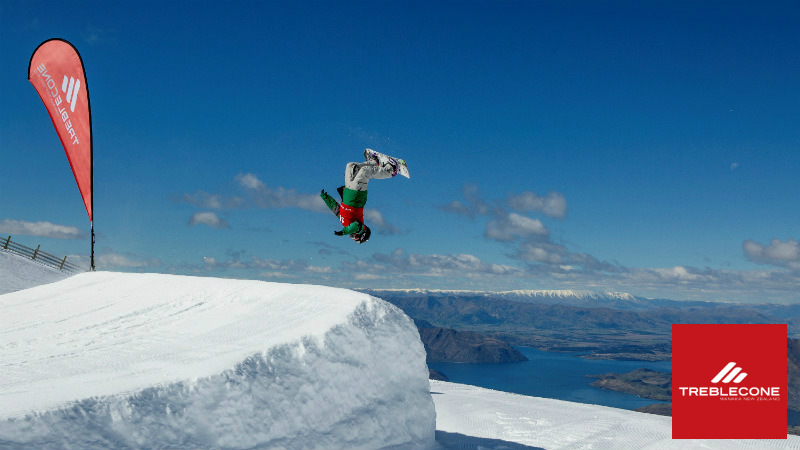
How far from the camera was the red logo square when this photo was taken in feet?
30.6

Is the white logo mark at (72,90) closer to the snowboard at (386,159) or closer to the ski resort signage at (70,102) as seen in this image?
the ski resort signage at (70,102)

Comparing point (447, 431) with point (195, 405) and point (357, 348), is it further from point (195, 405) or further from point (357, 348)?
point (195, 405)

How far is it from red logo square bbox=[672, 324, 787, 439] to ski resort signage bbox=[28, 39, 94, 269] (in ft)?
60.4

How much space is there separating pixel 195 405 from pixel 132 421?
512mm

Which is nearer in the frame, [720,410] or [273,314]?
[273,314]

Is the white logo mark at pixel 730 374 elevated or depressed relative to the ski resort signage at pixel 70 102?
depressed

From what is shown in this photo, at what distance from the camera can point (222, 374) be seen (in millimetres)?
4832

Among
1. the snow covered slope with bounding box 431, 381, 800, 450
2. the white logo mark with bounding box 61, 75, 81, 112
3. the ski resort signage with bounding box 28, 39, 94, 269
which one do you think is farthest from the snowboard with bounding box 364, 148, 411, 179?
the white logo mark with bounding box 61, 75, 81, 112

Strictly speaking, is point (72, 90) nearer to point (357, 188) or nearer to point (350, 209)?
point (350, 209)

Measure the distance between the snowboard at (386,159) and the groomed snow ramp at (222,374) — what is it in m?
2.56

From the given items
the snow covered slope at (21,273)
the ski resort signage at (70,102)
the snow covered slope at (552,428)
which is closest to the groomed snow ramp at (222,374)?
the snow covered slope at (552,428)

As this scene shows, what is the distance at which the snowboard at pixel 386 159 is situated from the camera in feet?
28.7

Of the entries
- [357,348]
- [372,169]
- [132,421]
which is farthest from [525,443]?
[132,421]

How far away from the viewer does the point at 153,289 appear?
30.2ft
